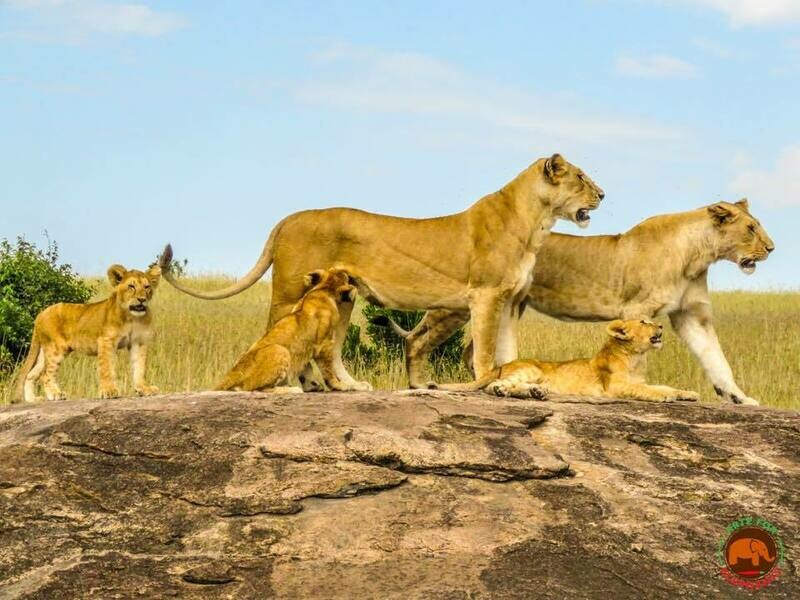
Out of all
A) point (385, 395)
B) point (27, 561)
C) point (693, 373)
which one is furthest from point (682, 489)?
point (693, 373)

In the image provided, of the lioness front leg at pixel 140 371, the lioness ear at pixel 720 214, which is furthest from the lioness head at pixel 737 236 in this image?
the lioness front leg at pixel 140 371

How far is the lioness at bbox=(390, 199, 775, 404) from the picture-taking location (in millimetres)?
10203

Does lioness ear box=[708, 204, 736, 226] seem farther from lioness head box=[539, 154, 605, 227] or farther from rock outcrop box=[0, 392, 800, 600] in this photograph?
rock outcrop box=[0, 392, 800, 600]

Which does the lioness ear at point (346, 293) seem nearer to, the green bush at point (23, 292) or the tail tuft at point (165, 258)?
the tail tuft at point (165, 258)

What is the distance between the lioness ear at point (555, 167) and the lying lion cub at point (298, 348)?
211cm

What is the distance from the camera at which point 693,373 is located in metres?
14.8

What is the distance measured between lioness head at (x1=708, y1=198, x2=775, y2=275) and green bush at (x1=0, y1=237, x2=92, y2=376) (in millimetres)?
8082

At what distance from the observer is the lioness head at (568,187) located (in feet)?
31.5

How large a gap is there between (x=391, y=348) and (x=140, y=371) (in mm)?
7342

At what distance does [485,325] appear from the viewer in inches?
364

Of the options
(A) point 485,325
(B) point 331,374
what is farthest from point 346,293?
(A) point 485,325

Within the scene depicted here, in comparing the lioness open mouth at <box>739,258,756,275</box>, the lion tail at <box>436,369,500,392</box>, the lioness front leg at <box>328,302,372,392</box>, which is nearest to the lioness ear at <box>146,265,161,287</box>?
the lioness front leg at <box>328,302,372,392</box>

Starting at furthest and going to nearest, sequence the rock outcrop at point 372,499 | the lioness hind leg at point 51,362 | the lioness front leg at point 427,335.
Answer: the lioness front leg at point 427,335
the lioness hind leg at point 51,362
the rock outcrop at point 372,499

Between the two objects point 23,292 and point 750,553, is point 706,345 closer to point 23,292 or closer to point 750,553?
point 750,553
